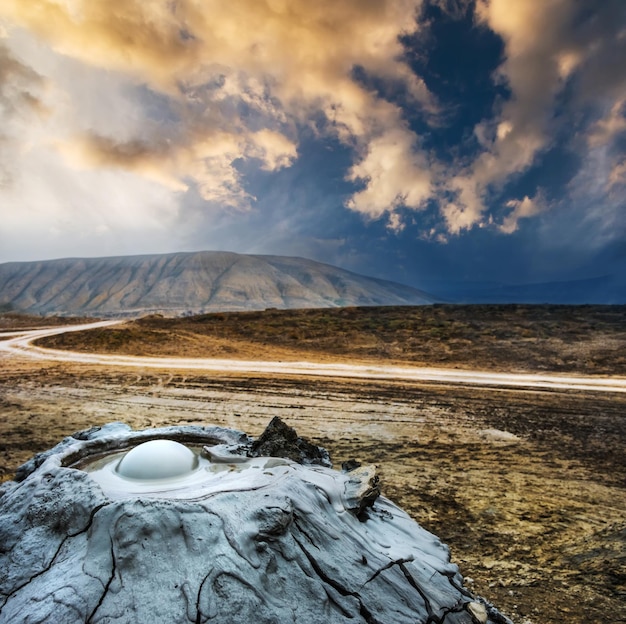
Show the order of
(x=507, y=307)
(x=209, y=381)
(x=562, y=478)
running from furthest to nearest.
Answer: (x=507, y=307), (x=209, y=381), (x=562, y=478)

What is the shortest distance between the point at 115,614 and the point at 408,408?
11.1 meters

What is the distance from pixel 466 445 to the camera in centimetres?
945

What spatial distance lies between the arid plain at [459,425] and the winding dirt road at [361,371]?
95 centimetres

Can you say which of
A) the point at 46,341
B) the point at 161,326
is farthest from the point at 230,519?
the point at 161,326

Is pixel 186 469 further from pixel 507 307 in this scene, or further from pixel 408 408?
pixel 507 307

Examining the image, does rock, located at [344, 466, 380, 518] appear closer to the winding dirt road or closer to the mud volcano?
the mud volcano

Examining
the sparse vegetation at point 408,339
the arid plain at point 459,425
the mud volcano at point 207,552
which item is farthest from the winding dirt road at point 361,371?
the mud volcano at point 207,552

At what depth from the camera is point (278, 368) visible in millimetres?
18688

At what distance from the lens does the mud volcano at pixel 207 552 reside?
8.00ft

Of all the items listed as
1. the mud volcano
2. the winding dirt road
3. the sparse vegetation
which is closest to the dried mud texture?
the winding dirt road

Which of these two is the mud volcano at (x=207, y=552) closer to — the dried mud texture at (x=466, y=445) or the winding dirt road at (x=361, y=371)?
the dried mud texture at (x=466, y=445)

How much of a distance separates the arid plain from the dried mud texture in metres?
0.03

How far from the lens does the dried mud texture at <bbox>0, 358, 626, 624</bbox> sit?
4715mm

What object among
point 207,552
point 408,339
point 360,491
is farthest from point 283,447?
point 408,339
